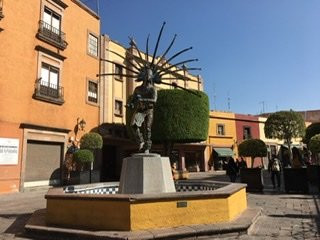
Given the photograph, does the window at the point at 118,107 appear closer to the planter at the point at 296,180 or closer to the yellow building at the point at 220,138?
the yellow building at the point at 220,138

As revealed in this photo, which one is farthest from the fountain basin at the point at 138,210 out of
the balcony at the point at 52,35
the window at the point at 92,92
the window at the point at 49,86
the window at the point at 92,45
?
the window at the point at 92,45

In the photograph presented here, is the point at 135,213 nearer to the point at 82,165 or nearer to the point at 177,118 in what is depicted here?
the point at 82,165

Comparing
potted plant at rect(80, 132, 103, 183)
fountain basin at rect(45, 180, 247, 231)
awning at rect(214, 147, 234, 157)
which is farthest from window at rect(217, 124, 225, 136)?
fountain basin at rect(45, 180, 247, 231)

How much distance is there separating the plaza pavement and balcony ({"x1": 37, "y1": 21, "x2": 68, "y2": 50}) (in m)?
10.1

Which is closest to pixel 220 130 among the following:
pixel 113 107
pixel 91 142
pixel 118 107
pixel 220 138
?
pixel 220 138

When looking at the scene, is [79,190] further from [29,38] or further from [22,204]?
[29,38]

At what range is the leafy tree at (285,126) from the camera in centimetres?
3145

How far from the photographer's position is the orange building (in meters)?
17.2

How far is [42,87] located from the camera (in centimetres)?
1922

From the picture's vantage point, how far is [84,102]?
22625mm

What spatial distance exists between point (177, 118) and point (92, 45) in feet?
26.2

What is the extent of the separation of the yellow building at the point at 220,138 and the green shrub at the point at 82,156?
68.5 ft

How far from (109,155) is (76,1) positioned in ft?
40.2

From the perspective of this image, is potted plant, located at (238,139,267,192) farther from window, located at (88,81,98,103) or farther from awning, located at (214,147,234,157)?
awning, located at (214,147,234,157)
